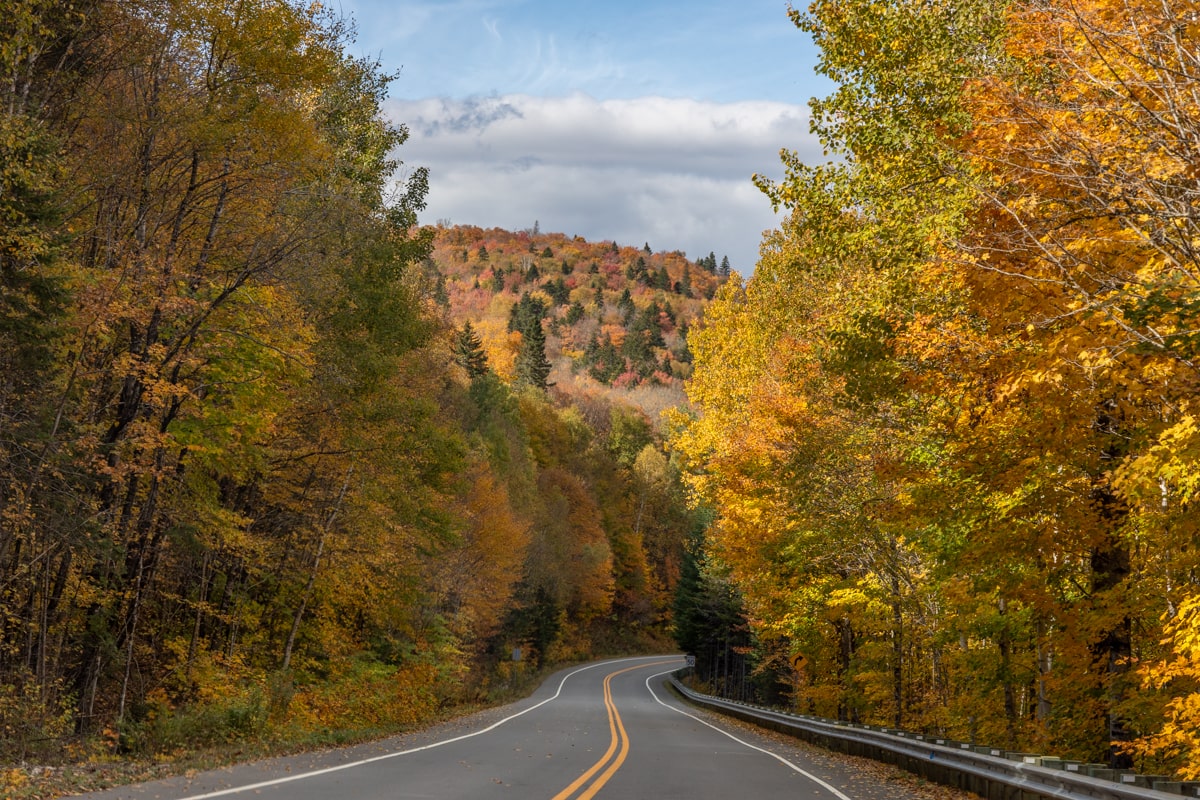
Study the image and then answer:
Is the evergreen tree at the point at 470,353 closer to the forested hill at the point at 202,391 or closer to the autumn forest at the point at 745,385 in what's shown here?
the forested hill at the point at 202,391

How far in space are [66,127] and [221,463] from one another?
687 cm

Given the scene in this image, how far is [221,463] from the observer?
65.6 feet

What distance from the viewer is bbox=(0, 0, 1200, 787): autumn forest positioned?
1045 cm

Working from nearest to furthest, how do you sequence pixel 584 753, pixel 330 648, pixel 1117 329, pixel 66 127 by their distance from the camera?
pixel 1117 329
pixel 66 127
pixel 584 753
pixel 330 648

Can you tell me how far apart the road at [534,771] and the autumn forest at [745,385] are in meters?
2.46

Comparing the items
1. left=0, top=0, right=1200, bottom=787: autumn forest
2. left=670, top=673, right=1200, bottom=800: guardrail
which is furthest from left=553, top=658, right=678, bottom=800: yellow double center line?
left=0, top=0, right=1200, bottom=787: autumn forest

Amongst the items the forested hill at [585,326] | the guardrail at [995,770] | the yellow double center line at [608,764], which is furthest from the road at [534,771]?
the forested hill at [585,326]

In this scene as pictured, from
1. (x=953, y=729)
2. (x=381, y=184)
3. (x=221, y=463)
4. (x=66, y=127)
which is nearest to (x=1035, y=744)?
(x=953, y=729)

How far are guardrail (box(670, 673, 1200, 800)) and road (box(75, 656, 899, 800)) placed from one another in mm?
1341

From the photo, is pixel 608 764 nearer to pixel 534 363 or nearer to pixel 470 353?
pixel 470 353

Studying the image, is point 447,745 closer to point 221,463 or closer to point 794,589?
point 221,463

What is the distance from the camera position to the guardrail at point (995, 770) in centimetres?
945

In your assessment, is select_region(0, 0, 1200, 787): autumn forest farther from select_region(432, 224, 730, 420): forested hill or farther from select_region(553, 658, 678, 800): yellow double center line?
select_region(432, 224, 730, 420): forested hill

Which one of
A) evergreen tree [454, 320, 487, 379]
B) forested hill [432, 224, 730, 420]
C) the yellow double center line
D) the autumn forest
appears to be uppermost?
forested hill [432, 224, 730, 420]
